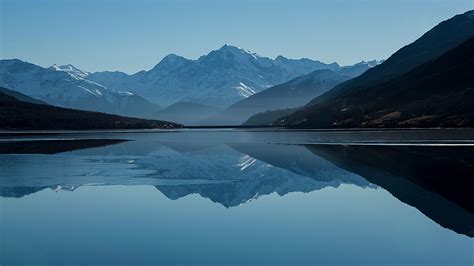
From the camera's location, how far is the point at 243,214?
39.7 meters

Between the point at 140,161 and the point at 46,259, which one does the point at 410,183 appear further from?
the point at 140,161

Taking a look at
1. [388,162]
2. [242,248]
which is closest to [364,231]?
[242,248]

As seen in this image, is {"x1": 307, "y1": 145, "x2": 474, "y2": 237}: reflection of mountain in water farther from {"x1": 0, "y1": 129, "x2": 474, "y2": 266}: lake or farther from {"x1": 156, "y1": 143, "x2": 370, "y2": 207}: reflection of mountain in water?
{"x1": 156, "y1": 143, "x2": 370, "y2": 207}: reflection of mountain in water

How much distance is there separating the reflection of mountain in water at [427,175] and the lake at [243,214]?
15 centimetres

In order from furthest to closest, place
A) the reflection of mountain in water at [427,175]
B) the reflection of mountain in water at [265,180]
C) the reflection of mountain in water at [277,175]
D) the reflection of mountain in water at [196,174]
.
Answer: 1. the reflection of mountain in water at [196,174]
2. the reflection of mountain in water at [265,180]
3. the reflection of mountain in water at [277,175]
4. the reflection of mountain in water at [427,175]

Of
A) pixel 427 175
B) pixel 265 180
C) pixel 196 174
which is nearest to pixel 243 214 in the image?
pixel 265 180

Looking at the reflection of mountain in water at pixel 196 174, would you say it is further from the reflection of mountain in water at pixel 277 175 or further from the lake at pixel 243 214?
the lake at pixel 243 214

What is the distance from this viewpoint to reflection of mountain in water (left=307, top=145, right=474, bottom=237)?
122 feet

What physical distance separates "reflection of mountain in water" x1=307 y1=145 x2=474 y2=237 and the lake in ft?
0.49

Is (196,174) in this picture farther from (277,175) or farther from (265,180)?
(265,180)

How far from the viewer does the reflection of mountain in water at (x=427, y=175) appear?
37.1 m

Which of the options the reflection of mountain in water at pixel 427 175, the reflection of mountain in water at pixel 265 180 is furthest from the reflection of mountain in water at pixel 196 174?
the reflection of mountain in water at pixel 427 175

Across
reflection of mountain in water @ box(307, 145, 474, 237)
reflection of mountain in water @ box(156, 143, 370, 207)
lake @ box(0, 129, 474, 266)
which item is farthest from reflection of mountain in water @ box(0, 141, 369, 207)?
reflection of mountain in water @ box(307, 145, 474, 237)

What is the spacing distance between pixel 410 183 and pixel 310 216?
1685 centimetres
